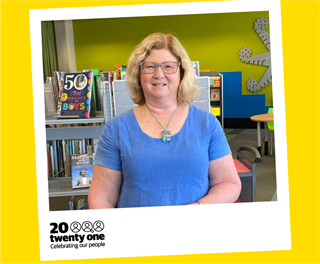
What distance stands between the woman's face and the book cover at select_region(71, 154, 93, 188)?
3.03 ft

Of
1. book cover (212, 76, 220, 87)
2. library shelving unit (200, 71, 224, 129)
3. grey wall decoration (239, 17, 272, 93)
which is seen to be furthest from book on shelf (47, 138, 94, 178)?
grey wall decoration (239, 17, 272, 93)

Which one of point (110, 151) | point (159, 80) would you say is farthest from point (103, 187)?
point (159, 80)

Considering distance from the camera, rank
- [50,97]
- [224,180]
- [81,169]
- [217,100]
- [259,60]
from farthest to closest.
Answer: [259,60]
[217,100]
[50,97]
[81,169]
[224,180]

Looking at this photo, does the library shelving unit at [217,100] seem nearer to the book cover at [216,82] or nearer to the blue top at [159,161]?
the book cover at [216,82]

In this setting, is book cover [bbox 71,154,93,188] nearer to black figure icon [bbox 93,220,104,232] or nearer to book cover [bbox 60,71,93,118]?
book cover [bbox 60,71,93,118]

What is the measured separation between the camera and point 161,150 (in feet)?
4.42

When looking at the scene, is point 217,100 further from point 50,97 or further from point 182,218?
point 182,218

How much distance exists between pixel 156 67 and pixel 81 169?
1.11 meters

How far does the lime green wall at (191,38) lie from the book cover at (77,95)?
25.0 feet

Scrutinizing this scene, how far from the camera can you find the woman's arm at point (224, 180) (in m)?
1.38

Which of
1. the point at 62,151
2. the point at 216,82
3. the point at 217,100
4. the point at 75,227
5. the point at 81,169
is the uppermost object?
the point at 216,82

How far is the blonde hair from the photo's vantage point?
137 cm
